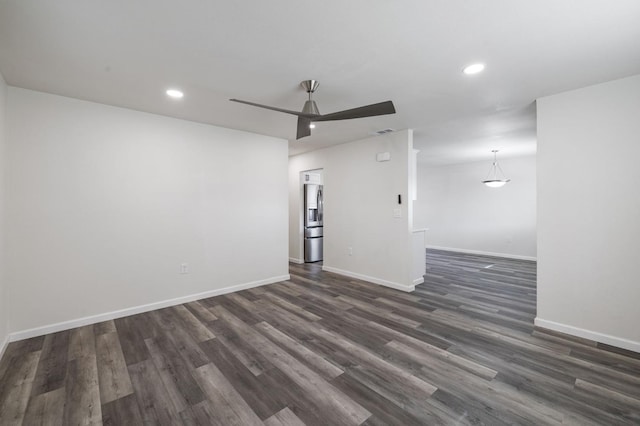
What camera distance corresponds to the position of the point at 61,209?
2967 mm

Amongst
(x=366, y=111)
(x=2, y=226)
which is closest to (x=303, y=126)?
(x=366, y=111)

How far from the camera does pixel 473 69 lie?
2406 millimetres

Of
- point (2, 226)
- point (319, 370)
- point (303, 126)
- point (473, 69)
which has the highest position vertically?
point (473, 69)

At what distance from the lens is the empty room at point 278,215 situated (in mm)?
1799

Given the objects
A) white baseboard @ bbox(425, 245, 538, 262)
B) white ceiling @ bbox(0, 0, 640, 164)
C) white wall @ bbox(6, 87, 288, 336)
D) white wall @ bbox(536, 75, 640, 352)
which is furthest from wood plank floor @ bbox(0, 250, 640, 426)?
white baseboard @ bbox(425, 245, 538, 262)

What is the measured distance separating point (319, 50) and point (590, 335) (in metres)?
3.81

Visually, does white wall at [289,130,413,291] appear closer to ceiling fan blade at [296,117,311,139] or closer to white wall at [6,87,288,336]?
white wall at [6,87,288,336]

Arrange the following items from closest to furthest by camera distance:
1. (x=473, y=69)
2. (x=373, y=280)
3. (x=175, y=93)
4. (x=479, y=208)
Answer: (x=473, y=69), (x=175, y=93), (x=373, y=280), (x=479, y=208)

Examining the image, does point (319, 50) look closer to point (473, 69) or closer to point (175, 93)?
point (473, 69)

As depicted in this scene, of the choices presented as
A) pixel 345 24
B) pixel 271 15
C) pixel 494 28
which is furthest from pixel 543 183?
pixel 271 15

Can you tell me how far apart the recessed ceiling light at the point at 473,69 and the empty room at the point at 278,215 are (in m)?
0.05

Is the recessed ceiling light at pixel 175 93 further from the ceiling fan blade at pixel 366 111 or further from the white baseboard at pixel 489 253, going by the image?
the white baseboard at pixel 489 253

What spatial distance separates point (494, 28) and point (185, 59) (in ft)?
7.79

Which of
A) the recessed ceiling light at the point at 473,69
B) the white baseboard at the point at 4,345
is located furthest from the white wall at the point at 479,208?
the white baseboard at the point at 4,345
